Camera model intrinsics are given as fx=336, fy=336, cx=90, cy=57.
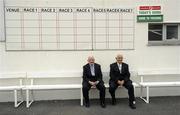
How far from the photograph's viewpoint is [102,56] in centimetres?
877

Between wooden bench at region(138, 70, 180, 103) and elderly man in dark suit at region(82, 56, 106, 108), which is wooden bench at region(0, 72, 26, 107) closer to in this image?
elderly man in dark suit at region(82, 56, 106, 108)

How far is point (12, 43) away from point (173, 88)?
14.5 ft

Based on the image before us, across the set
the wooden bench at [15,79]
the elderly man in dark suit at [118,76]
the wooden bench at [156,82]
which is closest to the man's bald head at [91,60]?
the elderly man in dark suit at [118,76]

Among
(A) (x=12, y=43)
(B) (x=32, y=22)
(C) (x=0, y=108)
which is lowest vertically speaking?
(C) (x=0, y=108)

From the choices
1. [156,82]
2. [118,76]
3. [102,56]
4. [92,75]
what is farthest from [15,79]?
[156,82]

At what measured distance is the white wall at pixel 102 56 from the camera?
28.0 ft

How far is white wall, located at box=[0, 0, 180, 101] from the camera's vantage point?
8539 mm

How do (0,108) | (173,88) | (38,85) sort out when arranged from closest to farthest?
1. (0,108)
2. (38,85)
3. (173,88)

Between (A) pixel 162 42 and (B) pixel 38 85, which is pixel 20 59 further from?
(A) pixel 162 42

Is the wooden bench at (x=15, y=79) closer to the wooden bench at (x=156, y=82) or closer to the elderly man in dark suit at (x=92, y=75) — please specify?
the elderly man in dark suit at (x=92, y=75)

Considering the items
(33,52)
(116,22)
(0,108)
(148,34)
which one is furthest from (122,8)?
(0,108)

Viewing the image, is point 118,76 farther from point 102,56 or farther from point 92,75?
point 102,56

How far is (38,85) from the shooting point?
27.8 feet

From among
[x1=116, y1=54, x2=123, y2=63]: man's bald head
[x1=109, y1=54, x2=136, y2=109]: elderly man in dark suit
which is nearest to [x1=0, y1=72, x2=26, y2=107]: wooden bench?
[x1=109, y1=54, x2=136, y2=109]: elderly man in dark suit
